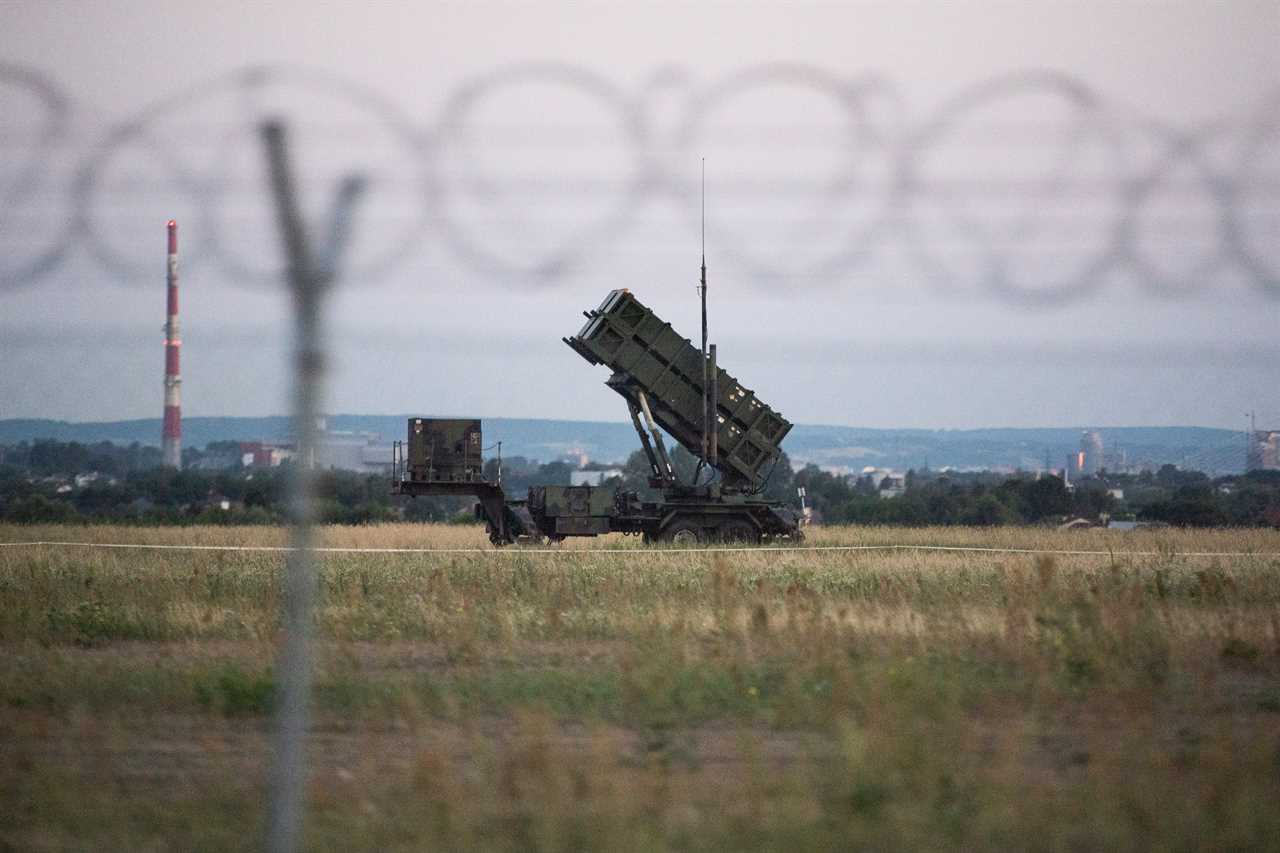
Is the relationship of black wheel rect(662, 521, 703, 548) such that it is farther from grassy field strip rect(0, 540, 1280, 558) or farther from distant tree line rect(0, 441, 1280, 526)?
distant tree line rect(0, 441, 1280, 526)

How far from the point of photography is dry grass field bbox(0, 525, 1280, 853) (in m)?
8.08

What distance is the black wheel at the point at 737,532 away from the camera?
3152 cm

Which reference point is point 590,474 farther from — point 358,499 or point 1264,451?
point 1264,451

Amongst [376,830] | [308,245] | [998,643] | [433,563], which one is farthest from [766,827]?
[433,563]

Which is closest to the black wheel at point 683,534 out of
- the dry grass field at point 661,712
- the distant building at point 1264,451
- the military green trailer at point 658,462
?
the military green trailer at point 658,462

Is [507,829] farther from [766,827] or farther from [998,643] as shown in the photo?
[998,643]

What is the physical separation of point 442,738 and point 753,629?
4.88 m

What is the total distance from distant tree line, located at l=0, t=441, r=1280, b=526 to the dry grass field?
91.3ft

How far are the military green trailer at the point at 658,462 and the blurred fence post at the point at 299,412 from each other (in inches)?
916

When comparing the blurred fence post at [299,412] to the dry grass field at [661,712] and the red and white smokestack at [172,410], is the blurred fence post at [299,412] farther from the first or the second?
the red and white smokestack at [172,410]

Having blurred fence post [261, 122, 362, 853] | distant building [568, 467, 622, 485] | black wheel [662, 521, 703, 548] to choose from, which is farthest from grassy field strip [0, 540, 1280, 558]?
distant building [568, 467, 622, 485]

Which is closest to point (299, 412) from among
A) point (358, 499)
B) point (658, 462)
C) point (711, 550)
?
point (711, 550)

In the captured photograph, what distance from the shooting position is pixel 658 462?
31.5 m

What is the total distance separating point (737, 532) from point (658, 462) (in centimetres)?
212
